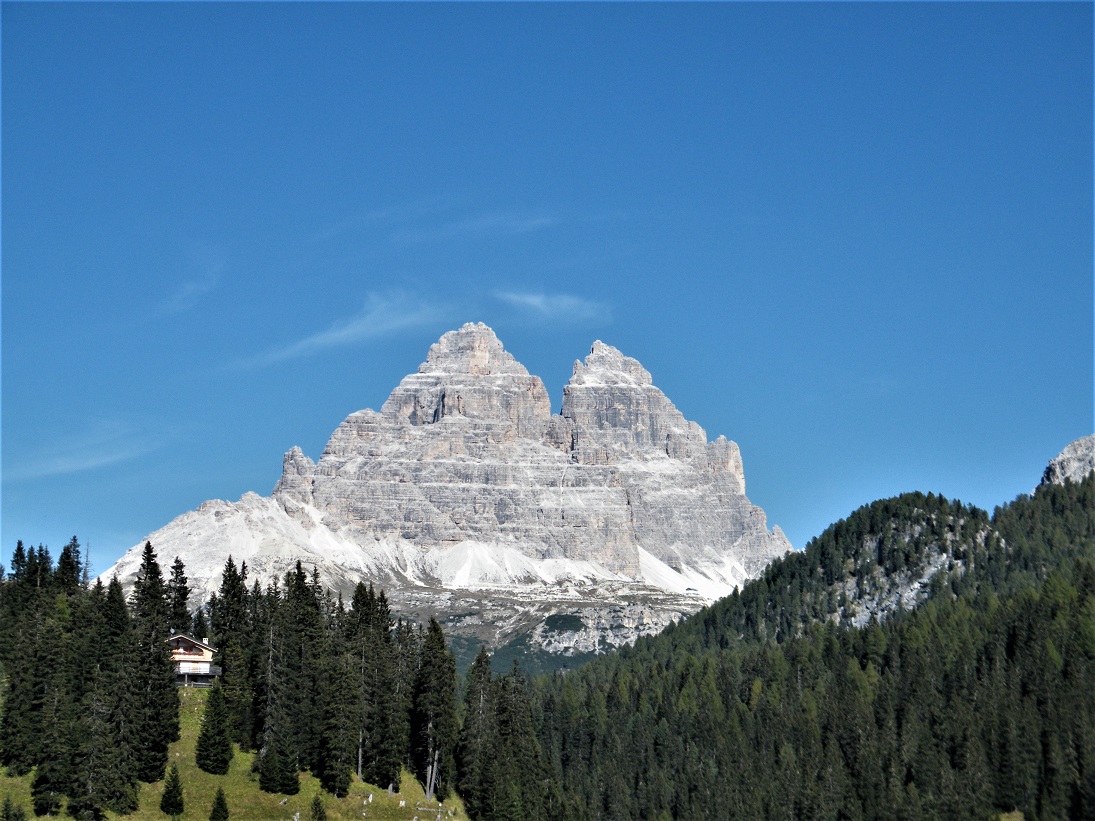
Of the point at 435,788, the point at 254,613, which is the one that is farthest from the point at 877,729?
the point at 254,613

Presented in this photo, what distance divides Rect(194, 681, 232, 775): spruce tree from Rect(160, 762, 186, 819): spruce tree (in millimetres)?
6679

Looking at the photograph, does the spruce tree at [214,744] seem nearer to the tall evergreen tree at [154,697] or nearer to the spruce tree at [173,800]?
the tall evergreen tree at [154,697]

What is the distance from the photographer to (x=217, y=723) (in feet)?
458

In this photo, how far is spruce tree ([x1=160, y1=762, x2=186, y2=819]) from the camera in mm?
129125

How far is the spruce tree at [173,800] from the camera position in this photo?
129125 millimetres

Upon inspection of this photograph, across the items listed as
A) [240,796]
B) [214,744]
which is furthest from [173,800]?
[214,744]

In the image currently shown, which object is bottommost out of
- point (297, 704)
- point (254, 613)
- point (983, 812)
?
point (983, 812)

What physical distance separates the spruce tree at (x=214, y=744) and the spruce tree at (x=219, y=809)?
5514 millimetres

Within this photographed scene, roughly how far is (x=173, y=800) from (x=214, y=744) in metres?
9.09

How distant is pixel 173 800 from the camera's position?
129 m

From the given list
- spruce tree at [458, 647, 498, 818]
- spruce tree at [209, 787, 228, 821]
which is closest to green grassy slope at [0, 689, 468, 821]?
spruce tree at [209, 787, 228, 821]

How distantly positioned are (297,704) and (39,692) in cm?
2249

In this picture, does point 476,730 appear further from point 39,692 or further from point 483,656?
point 39,692

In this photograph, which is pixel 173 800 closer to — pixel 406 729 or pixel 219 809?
pixel 219 809
